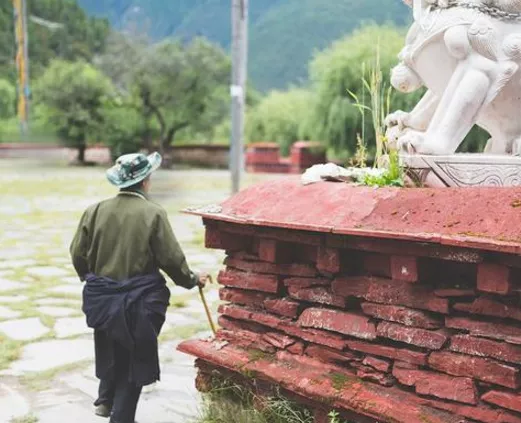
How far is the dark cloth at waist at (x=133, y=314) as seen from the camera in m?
3.57

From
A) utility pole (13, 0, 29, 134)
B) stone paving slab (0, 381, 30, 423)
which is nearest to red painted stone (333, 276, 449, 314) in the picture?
stone paving slab (0, 381, 30, 423)

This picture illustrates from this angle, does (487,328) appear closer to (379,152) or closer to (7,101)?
(379,152)

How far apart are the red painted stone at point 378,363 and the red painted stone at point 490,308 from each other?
1.35 feet

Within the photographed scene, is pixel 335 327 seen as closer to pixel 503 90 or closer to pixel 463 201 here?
pixel 463 201

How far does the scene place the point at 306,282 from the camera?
11.5 ft

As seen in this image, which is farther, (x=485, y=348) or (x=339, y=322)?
(x=339, y=322)

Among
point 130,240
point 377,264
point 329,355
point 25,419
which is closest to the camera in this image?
point 377,264

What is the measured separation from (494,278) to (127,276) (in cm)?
171

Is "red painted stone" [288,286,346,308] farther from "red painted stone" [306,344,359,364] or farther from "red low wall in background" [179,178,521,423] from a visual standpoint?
"red painted stone" [306,344,359,364]

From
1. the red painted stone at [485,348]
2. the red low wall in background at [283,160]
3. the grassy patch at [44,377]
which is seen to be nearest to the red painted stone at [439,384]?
the red painted stone at [485,348]

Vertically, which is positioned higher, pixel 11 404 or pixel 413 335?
pixel 413 335

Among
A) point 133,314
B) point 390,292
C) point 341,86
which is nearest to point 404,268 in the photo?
point 390,292

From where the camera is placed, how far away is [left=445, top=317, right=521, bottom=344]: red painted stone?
9.22 ft

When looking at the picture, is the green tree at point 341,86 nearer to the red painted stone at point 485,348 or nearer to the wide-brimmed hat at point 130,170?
the wide-brimmed hat at point 130,170
